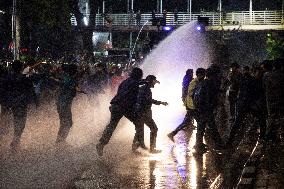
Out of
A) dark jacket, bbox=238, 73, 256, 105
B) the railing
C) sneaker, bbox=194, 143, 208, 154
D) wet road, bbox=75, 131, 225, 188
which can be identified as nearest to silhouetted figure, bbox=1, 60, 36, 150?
wet road, bbox=75, 131, 225, 188

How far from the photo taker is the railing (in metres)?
61.2

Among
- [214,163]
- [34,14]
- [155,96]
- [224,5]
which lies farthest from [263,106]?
[224,5]

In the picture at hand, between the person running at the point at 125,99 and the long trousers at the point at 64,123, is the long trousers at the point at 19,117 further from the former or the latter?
the person running at the point at 125,99

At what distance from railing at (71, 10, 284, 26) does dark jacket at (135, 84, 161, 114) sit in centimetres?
4609

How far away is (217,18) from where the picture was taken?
67.0 meters

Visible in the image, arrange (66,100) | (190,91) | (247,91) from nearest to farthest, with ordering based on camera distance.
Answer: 1. (190,91)
2. (247,91)
3. (66,100)

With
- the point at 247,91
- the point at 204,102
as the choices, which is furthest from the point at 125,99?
the point at 247,91

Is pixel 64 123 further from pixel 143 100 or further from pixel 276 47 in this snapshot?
pixel 276 47

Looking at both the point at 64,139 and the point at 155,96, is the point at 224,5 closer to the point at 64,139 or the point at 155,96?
the point at 155,96

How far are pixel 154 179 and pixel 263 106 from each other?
5131 mm

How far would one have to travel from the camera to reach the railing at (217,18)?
6125 cm

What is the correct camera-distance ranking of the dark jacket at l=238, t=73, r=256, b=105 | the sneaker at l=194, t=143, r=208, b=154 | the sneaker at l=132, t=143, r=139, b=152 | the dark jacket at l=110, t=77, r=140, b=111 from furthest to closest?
the dark jacket at l=238, t=73, r=256, b=105 < the sneaker at l=132, t=143, r=139, b=152 < the sneaker at l=194, t=143, r=208, b=154 < the dark jacket at l=110, t=77, r=140, b=111

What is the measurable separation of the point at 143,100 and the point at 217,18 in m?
55.5

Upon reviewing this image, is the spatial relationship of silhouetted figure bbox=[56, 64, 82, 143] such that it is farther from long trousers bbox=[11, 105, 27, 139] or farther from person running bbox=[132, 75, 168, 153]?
person running bbox=[132, 75, 168, 153]
